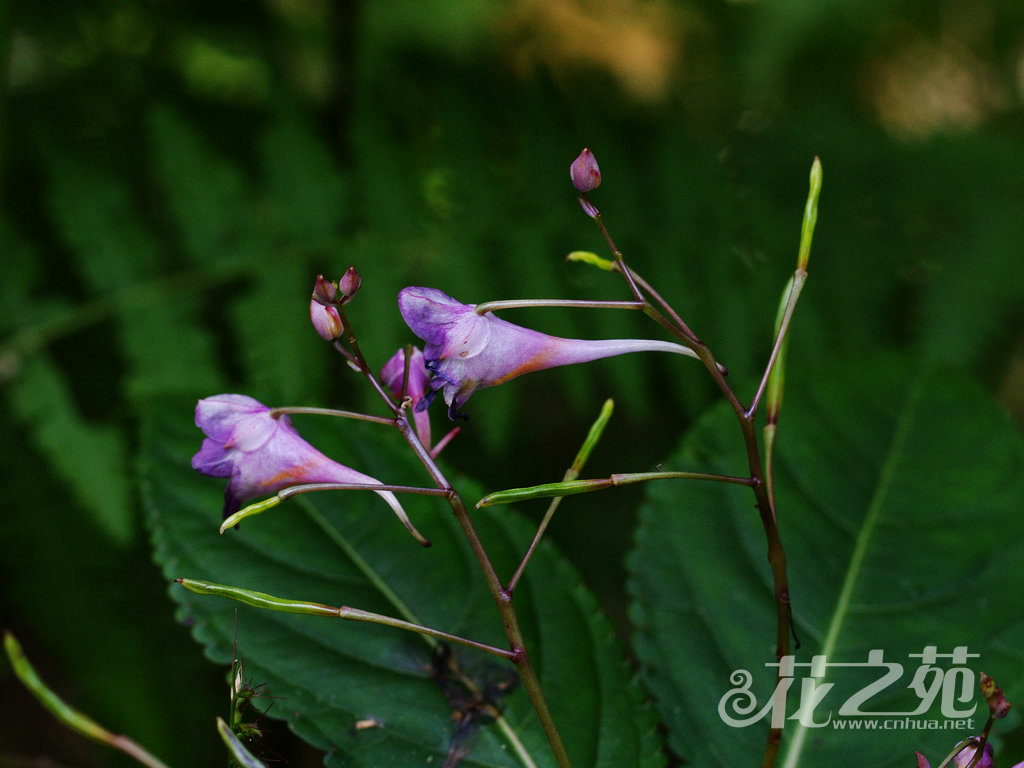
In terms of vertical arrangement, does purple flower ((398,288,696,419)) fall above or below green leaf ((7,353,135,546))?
above

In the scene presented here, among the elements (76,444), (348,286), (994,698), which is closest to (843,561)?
(994,698)

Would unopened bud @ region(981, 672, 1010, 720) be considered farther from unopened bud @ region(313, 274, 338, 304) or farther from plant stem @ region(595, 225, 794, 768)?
unopened bud @ region(313, 274, 338, 304)

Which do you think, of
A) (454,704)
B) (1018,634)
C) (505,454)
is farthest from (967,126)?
(454,704)

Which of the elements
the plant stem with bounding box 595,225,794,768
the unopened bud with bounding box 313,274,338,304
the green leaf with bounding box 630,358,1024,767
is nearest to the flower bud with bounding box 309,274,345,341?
the unopened bud with bounding box 313,274,338,304

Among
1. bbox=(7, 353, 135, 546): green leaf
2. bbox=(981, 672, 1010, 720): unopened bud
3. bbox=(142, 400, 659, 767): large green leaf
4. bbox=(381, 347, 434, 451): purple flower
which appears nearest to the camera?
bbox=(981, 672, 1010, 720): unopened bud

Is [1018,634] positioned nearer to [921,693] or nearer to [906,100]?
[921,693]

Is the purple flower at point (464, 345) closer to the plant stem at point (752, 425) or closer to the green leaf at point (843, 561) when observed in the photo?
the plant stem at point (752, 425)

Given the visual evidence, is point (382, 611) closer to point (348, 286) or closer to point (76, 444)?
point (348, 286)
